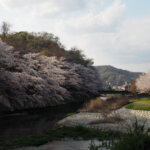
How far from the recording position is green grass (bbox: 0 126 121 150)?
18328 mm

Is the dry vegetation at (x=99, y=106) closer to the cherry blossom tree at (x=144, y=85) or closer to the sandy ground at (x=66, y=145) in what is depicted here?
the sandy ground at (x=66, y=145)

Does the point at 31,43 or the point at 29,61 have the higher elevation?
the point at 31,43

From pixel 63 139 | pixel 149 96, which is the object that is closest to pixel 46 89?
pixel 63 139

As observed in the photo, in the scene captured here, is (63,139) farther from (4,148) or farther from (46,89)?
(46,89)

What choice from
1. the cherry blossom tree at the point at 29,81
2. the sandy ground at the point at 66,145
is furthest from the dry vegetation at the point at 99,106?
the sandy ground at the point at 66,145

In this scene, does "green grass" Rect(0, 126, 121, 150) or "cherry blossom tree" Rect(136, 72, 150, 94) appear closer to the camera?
"green grass" Rect(0, 126, 121, 150)

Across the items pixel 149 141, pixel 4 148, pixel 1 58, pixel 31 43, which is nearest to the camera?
pixel 149 141

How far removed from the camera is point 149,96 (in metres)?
68.7

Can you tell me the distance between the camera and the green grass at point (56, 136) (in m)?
18.3

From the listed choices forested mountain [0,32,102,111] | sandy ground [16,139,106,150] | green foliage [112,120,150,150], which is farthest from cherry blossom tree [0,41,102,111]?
green foliage [112,120,150,150]

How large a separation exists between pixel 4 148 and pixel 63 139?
4.52m

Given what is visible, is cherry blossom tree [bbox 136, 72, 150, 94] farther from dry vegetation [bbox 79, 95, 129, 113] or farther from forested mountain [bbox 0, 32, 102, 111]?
dry vegetation [bbox 79, 95, 129, 113]

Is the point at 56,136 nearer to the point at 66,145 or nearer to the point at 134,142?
the point at 66,145

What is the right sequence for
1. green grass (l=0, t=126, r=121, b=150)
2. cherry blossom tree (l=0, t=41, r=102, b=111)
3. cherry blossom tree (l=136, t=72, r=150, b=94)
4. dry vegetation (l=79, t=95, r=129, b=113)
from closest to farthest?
1. green grass (l=0, t=126, r=121, b=150)
2. cherry blossom tree (l=0, t=41, r=102, b=111)
3. dry vegetation (l=79, t=95, r=129, b=113)
4. cherry blossom tree (l=136, t=72, r=150, b=94)
